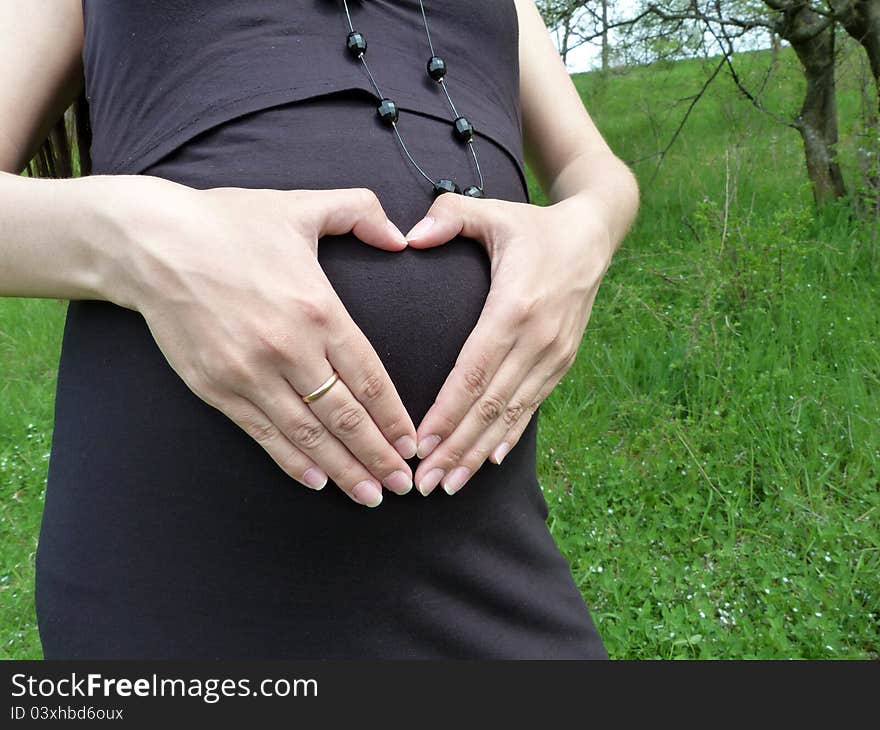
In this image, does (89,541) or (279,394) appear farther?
(89,541)

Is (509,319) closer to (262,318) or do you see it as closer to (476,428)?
(476,428)

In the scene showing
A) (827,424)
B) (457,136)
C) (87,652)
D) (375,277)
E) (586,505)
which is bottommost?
(586,505)

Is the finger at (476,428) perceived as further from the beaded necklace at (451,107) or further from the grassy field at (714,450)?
the grassy field at (714,450)

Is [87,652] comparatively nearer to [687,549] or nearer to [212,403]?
[212,403]

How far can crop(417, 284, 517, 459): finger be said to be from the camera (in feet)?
2.60

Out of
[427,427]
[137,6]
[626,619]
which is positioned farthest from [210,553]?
[626,619]

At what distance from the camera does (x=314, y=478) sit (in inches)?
29.7

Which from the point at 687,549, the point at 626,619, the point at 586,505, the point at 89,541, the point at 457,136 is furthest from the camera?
the point at 586,505

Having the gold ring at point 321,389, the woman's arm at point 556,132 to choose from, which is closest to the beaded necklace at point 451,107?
the woman's arm at point 556,132

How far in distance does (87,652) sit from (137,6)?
2.56 feet

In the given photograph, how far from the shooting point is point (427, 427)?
795 millimetres

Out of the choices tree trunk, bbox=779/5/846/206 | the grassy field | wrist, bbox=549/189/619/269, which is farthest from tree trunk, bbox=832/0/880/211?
wrist, bbox=549/189/619/269

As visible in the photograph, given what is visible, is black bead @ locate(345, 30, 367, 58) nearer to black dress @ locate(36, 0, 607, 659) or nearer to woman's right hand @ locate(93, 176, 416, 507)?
black dress @ locate(36, 0, 607, 659)

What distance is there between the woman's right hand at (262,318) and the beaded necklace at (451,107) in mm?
174
